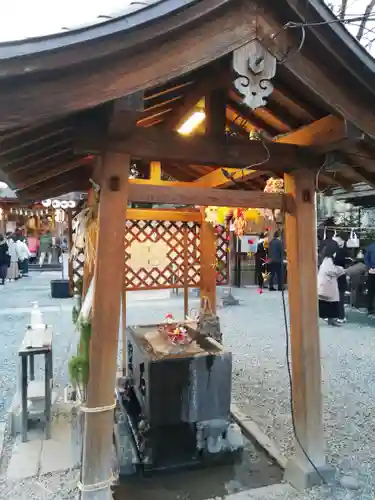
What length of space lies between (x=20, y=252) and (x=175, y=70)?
46.2 ft

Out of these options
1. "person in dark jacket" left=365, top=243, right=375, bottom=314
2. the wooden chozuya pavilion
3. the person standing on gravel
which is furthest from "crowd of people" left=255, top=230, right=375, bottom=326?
the person standing on gravel

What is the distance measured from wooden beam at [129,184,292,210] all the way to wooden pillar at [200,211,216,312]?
1.66 metres

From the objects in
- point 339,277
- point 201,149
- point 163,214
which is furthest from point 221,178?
point 339,277

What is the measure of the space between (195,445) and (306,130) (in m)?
2.50

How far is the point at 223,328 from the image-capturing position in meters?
7.62

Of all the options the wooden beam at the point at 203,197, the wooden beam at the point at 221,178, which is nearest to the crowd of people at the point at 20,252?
the wooden beam at the point at 221,178

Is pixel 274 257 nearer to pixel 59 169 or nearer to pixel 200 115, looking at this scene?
pixel 200 115

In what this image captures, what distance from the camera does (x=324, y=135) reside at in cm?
245

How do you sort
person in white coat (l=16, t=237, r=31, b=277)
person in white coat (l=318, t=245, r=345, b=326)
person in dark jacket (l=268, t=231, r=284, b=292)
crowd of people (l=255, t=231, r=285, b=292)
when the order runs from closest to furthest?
person in white coat (l=318, t=245, r=345, b=326) < person in dark jacket (l=268, t=231, r=284, b=292) < crowd of people (l=255, t=231, r=285, b=292) < person in white coat (l=16, t=237, r=31, b=277)

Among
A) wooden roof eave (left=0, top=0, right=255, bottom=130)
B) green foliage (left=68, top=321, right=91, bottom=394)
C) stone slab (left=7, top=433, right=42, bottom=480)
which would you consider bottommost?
stone slab (left=7, top=433, right=42, bottom=480)

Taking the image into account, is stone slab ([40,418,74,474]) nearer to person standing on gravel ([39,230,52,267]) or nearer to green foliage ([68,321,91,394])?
green foliage ([68,321,91,394])

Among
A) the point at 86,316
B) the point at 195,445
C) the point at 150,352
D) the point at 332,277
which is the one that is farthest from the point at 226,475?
the point at 332,277

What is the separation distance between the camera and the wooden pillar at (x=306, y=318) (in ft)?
8.77

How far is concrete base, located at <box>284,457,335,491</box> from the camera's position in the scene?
8.64 feet
